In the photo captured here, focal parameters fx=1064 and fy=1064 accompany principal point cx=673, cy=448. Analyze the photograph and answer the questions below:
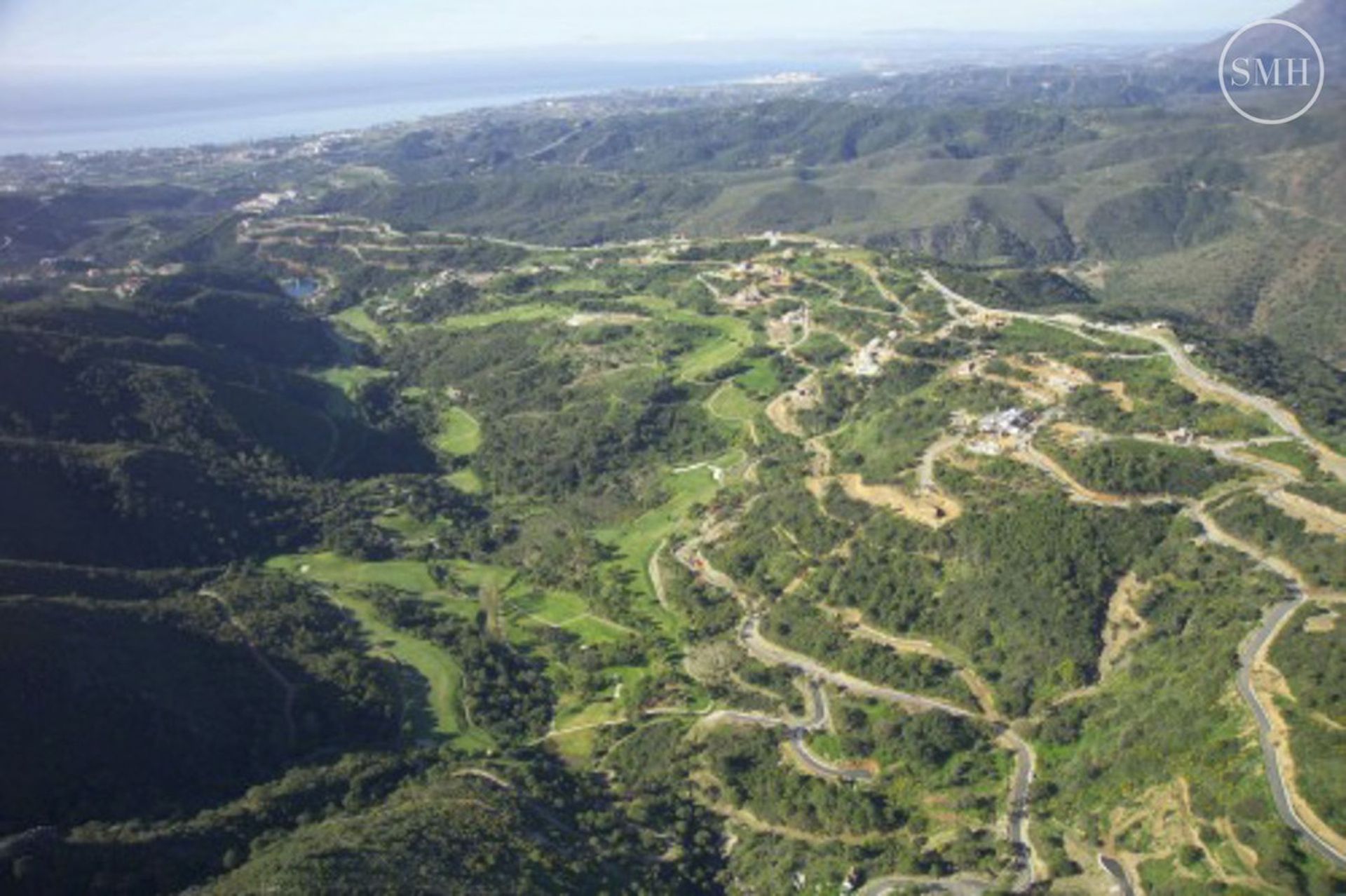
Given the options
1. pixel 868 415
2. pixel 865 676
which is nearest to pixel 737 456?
pixel 868 415

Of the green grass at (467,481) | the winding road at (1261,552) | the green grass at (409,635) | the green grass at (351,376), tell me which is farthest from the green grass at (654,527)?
the green grass at (351,376)

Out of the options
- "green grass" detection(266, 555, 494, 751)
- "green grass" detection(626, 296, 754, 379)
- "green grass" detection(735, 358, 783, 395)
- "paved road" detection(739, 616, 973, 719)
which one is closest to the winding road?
"paved road" detection(739, 616, 973, 719)

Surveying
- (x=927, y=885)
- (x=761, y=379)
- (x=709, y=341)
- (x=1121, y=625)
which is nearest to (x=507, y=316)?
(x=709, y=341)

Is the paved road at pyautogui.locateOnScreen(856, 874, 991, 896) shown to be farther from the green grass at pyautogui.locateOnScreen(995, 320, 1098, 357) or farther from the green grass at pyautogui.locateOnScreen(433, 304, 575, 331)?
the green grass at pyautogui.locateOnScreen(433, 304, 575, 331)

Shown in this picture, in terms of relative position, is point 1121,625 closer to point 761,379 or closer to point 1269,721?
point 1269,721

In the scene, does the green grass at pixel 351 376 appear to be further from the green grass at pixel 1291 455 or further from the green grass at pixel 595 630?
the green grass at pixel 1291 455

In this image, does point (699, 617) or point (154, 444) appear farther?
point (154, 444)

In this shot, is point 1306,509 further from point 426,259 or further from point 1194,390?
point 426,259
